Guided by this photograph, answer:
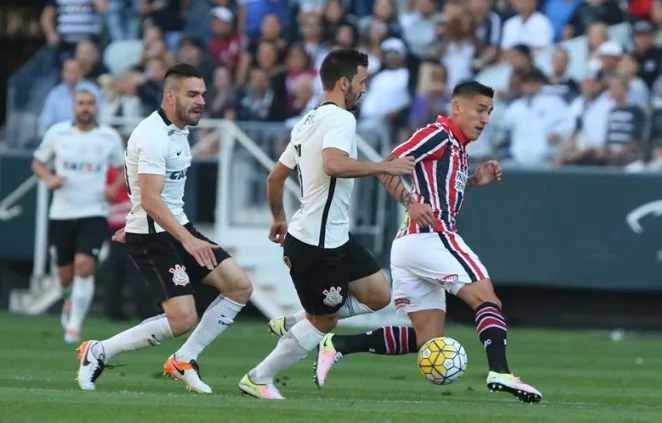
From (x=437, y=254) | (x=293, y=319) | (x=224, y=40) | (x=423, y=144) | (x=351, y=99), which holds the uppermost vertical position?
(x=224, y=40)

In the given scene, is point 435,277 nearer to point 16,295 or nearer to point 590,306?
point 590,306

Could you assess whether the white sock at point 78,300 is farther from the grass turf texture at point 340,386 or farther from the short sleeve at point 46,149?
the short sleeve at point 46,149

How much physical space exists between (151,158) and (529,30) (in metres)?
11.0

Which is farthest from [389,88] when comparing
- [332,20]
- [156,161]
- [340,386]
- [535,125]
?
[156,161]

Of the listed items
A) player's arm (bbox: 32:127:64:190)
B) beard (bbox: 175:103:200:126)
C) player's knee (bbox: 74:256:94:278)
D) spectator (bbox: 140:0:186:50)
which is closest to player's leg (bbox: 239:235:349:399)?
beard (bbox: 175:103:200:126)

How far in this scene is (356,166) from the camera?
30.7 ft

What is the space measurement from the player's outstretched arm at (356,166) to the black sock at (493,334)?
1.07 meters

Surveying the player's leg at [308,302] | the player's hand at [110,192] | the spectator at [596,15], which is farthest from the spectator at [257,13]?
the player's leg at [308,302]

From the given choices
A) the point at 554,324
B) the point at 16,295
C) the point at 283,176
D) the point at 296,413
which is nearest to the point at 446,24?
the point at 554,324

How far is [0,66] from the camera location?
1028 inches

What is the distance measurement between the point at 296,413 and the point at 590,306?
10812mm

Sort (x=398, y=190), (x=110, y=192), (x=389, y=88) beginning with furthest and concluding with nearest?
(x=389, y=88)
(x=110, y=192)
(x=398, y=190)

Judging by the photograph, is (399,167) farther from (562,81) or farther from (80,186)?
(562,81)

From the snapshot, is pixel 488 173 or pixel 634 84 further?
pixel 634 84
